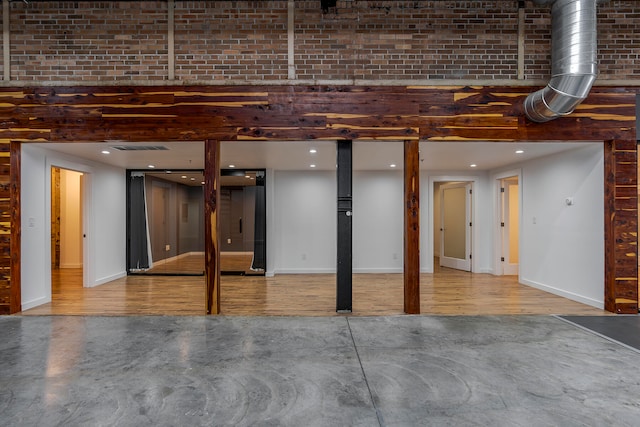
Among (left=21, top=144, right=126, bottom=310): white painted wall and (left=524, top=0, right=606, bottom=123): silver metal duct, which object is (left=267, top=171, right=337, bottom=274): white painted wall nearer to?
(left=21, top=144, right=126, bottom=310): white painted wall

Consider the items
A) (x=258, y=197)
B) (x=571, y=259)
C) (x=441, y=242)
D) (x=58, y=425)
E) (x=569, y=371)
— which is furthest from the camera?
(x=441, y=242)

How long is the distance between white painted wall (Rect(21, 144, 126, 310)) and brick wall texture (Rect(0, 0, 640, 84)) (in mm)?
1390

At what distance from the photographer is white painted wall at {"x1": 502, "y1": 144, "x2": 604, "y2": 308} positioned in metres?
4.32

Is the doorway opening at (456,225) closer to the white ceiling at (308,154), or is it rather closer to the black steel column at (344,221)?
the white ceiling at (308,154)

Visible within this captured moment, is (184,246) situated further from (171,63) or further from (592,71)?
(592,71)

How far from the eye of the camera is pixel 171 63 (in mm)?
4039

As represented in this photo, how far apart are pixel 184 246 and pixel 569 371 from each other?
23.2 feet

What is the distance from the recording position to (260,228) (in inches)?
264

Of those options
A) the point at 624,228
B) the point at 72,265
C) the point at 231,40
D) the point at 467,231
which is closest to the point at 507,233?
the point at 467,231

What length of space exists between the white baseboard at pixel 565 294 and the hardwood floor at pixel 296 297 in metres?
0.09

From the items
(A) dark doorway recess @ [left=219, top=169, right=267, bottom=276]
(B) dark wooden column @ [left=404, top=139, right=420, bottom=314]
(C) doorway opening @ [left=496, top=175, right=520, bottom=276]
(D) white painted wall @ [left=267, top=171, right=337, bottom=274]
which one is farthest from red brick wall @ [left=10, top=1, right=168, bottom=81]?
(C) doorway opening @ [left=496, top=175, right=520, bottom=276]

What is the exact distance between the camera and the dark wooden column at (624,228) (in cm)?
401

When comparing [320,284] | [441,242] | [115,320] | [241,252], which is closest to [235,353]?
[115,320]

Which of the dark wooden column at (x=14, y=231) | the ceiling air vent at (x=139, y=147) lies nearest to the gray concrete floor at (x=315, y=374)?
the dark wooden column at (x=14, y=231)
